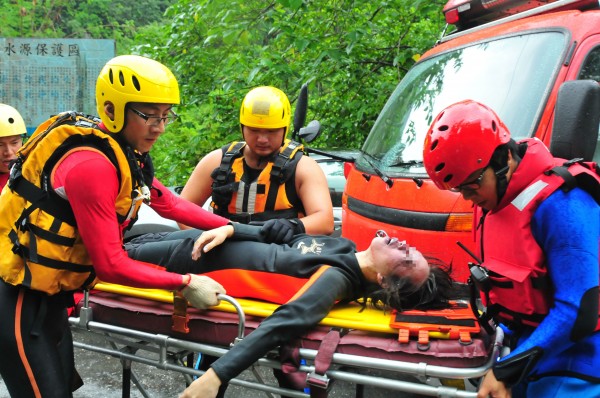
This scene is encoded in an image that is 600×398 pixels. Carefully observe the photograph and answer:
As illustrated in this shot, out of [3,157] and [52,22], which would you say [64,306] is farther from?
[52,22]

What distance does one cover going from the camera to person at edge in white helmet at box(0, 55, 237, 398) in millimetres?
2895

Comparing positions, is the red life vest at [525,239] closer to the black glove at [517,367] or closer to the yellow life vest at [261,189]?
the black glove at [517,367]

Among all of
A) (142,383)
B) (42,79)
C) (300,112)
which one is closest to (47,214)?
(300,112)

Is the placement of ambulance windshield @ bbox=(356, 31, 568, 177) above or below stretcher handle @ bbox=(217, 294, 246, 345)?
above

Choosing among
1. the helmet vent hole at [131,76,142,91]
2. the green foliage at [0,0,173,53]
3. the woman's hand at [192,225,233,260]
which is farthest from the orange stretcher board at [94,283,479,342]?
the green foliage at [0,0,173,53]

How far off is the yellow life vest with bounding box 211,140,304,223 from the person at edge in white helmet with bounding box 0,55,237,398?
1286mm

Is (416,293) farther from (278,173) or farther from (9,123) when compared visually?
(9,123)

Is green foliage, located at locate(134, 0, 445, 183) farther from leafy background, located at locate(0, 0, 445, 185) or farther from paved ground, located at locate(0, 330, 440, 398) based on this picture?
paved ground, located at locate(0, 330, 440, 398)

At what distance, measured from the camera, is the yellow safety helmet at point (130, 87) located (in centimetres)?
302

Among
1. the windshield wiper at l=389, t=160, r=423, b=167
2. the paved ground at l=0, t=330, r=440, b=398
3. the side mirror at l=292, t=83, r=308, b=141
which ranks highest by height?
the side mirror at l=292, t=83, r=308, b=141

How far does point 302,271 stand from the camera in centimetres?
374

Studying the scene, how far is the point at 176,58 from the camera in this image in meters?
9.48

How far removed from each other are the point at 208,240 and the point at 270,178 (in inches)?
28.4

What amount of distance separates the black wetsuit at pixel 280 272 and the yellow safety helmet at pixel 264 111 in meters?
0.76
